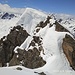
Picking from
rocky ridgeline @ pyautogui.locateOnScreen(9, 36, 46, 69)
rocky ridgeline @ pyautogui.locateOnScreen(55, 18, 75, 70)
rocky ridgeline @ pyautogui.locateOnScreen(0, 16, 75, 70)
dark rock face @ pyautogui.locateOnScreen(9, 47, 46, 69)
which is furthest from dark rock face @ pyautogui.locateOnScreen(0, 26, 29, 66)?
rocky ridgeline @ pyautogui.locateOnScreen(55, 18, 75, 70)

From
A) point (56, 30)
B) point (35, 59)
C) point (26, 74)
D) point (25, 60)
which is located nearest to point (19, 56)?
point (25, 60)

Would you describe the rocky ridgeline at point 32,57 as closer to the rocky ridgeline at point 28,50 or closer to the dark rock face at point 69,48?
the rocky ridgeline at point 28,50

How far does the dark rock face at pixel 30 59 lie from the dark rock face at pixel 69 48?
19.9 feet

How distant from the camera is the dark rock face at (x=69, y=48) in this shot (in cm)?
5221

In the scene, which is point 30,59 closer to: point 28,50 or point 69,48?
point 28,50

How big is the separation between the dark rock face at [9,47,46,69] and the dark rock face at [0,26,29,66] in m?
15.0

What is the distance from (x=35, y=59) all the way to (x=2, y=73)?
29306mm

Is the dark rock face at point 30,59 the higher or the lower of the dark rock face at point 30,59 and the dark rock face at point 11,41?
the lower

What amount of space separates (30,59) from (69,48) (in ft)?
37.2

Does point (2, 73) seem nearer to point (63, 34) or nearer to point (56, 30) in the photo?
point (63, 34)

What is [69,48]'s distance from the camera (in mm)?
53562

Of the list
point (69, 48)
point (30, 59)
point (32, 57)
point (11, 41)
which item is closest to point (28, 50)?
point (32, 57)

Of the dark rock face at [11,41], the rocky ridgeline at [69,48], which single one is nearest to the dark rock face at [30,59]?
the rocky ridgeline at [69,48]

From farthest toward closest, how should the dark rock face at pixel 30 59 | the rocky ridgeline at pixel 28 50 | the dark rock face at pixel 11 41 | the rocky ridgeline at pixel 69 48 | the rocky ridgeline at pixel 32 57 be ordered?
1. the dark rock face at pixel 11 41
2. the rocky ridgeline at pixel 32 57
3. the dark rock face at pixel 30 59
4. the rocky ridgeline at pixel 28 50
5. the rocky ridgeline at pixel 69 48
